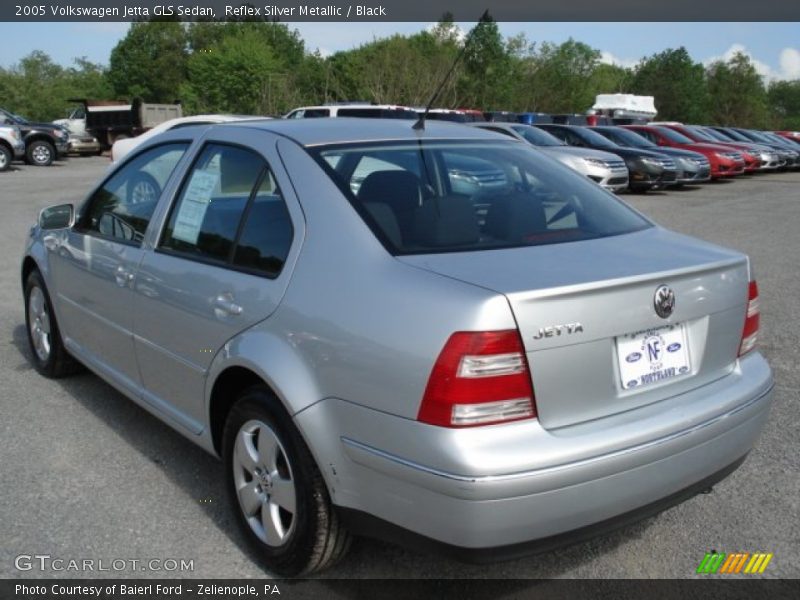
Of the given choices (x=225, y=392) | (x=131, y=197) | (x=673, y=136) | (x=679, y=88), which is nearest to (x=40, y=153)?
(x=673, y=136)

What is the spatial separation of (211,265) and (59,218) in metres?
1.77

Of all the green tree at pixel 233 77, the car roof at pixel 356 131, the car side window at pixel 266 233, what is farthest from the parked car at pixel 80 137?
the car side window at pixel 266 233

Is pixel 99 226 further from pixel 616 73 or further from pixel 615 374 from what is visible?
pixel 616 73

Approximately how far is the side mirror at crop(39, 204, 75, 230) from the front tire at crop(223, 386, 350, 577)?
208cm

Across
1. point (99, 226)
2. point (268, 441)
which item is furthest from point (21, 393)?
point (268, 441)

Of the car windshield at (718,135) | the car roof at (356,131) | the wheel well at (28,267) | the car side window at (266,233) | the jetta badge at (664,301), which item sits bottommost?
the wheel well at (28,267)

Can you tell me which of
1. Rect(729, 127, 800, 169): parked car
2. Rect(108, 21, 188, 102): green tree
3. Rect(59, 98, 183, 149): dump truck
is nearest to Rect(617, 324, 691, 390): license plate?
Rect(729, 127, 800, 169): parked car

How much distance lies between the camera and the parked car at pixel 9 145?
900 inches

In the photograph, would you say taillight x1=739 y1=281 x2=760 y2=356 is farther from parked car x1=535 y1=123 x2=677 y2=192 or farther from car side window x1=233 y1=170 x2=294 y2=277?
parked car x1=535 y1=123 x2=677 y2=192

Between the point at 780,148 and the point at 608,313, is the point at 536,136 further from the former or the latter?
the point at 608,313

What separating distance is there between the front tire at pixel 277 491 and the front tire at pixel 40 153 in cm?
2559

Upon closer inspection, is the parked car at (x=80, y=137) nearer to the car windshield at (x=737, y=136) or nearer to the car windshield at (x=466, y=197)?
the car windshield at (x=737, y=136)

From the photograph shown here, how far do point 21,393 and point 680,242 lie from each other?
3.91 m

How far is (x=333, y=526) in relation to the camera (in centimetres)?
278
